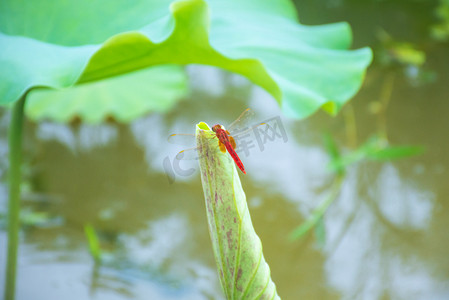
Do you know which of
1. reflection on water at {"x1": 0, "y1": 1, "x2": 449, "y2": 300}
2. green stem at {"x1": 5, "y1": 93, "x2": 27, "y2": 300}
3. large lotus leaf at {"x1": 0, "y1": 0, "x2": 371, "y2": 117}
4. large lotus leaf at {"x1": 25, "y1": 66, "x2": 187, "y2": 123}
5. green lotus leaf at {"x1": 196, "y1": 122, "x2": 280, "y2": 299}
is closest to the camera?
green lotus leaf at {"x1": 196, "y1": 122, "x2": 280, "y2": 299}

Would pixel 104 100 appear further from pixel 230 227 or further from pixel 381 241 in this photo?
pixel 230 227

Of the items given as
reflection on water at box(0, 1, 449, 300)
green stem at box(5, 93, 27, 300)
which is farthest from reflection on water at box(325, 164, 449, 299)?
green stem at box(5, 93, 27, 300)

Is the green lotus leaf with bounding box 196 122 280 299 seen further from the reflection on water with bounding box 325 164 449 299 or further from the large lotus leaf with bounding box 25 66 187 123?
the large lotus leaf with bounding box 25 66 187 123

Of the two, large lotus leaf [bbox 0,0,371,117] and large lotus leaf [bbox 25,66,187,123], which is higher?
large lotus leaf [bbox 25,66,187,123]

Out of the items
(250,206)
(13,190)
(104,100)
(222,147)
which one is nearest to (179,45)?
(222,147)

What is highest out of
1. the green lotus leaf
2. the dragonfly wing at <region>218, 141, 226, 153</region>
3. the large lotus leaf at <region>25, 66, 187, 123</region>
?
the large lotus leaf at <region>25, 66, 187, 123</region>

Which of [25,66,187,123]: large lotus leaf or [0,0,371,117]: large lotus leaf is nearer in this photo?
[0,0,371,117]: large lotus leaf
